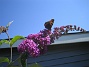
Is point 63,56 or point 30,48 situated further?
point 63,56

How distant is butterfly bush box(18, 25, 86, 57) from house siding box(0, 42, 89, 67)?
253cm

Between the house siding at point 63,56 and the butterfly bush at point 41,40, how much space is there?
8.30 feet

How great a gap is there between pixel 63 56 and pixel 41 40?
2631 mm

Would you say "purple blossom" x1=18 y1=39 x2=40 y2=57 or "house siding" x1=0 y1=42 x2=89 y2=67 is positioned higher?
"purple blossom" x1=18 y1=39 x2=40 y2=57

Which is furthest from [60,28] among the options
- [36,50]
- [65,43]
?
[65,43]

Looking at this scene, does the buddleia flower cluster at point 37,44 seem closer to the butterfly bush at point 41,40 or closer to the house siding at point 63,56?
the butterfly bush at point 41,40

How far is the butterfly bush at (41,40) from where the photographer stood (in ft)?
3.72

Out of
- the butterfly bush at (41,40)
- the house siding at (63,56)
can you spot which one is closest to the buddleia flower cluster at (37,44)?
the butterfly bush at (41,40)

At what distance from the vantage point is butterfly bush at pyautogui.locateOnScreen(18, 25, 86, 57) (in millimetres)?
1134


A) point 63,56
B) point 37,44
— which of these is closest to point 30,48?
point 37,44

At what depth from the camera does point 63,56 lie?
3.74 m

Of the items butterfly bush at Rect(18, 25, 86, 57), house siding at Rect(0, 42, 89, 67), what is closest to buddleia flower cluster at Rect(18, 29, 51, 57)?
butterfly bush at Rect(18, 25, 86, 57)

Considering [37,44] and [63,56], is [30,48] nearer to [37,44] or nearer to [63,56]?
[37,44]

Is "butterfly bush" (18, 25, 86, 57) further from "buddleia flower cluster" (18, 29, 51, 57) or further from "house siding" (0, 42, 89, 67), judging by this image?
"house siding" (0, 42, 89, 67)
